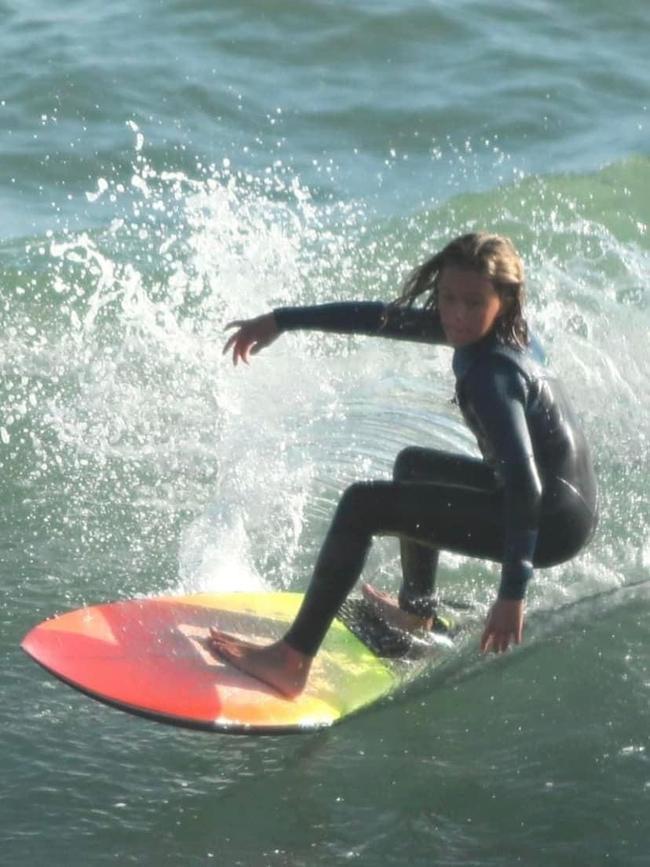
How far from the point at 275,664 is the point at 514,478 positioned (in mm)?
907

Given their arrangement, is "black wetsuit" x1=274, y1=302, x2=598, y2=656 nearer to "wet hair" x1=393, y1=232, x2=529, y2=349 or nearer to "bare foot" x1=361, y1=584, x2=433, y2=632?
"wet hair" x1=393, y1=232, x2=529, y2=349

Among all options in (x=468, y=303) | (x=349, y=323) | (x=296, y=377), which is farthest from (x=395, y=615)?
(x=296, y=377)

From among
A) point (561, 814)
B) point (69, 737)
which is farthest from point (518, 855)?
point (69, 737)

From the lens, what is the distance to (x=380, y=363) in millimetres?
7594

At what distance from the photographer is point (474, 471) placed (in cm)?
473

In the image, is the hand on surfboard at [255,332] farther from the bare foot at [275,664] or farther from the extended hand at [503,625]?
the extended hand at [503,625]

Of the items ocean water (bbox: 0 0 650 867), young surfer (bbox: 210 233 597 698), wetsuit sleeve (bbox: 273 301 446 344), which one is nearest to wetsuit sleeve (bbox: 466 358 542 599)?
young surfer (bbox: 210 233 597 698)

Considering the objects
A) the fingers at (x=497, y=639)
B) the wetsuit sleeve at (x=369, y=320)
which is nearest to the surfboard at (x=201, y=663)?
the fingers at (x=497, y=639)

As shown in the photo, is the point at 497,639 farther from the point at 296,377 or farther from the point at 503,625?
the point at 296,377

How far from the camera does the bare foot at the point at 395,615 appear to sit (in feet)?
16.4

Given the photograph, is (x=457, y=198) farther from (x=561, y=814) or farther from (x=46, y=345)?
(x=561, y=814)

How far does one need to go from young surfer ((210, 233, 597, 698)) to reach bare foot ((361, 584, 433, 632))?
12.7 inches

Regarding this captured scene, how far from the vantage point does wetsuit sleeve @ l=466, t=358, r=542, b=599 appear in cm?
418

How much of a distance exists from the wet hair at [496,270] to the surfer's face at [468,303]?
2 centimetres
